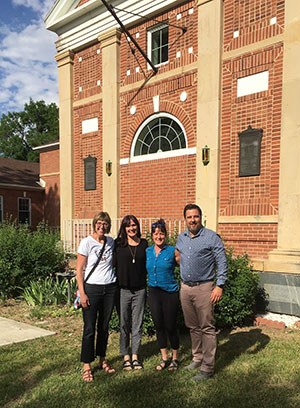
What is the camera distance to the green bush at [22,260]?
25.3 ft

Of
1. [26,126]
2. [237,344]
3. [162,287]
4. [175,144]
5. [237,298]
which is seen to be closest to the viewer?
[162,287]

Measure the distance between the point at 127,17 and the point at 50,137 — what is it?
30318 millimetres

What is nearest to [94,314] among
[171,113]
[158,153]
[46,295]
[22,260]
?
[46,295]

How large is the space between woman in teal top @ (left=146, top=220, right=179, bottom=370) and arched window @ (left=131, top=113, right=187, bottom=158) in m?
4.83

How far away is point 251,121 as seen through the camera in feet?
23.2

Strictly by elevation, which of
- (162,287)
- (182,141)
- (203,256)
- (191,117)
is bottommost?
(162,287)

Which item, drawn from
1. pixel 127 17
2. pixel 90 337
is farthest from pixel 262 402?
pixel 127 17

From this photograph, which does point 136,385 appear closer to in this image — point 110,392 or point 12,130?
point 110,392

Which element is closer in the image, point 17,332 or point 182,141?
point 17,332

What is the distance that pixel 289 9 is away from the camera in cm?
646

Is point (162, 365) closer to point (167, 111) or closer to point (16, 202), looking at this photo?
point (167, 111)

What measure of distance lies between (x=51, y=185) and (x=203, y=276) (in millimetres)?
19384

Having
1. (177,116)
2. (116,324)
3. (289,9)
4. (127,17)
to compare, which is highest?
(127,17)

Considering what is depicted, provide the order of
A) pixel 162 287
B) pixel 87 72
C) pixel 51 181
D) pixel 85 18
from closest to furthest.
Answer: pixel 162 287 → pixel 85 18 → pixel 87 72 → pixel 51 181
